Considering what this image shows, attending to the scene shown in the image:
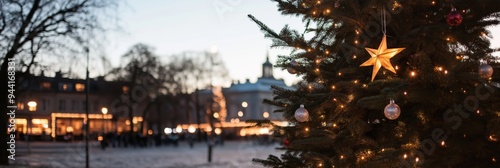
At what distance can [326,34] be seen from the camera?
690cm

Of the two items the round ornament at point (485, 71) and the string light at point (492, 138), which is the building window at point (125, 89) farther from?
the round ornament at point (485, 71)

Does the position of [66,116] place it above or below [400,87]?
above

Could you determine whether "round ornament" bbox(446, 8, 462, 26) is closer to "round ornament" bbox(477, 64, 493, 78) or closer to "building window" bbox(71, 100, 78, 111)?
"round ornament" bbox(477, 64, 493, 78)

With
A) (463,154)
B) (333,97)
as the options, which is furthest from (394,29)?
(463,154)

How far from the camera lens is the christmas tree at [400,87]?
17.6 feet

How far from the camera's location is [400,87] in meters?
5.25

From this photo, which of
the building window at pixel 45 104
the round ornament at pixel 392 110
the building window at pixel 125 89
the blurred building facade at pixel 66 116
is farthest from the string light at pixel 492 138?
the building window at pixel 45 104

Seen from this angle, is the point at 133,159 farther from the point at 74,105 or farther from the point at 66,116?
the point at 74,105

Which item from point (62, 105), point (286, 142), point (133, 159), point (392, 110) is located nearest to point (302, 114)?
point (392, 110)

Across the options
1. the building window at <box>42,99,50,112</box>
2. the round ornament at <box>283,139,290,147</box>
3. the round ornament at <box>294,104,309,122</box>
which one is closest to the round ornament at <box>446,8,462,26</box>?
the round ornament at <box>294,104,309,122</box>

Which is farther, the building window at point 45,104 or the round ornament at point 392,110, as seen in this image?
the building window at point 45,104

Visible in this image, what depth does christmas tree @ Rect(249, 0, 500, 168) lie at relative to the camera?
5363 mm

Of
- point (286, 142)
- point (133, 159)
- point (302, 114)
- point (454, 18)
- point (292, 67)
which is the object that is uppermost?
point (454, 18)

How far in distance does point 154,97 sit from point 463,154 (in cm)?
5787
